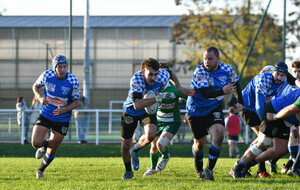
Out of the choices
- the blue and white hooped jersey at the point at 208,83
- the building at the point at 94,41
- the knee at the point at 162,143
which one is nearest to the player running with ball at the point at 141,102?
the blue and white hooped jersey at the point at 208,83

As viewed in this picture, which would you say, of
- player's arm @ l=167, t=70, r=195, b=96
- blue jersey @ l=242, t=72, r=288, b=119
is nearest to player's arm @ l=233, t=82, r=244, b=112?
blue jersey @ l=242, t=72, r=288, b=119

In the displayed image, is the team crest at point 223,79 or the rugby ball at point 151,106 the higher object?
the team crest at point 223,79

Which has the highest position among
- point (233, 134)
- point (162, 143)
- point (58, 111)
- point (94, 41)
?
point (94, 41)

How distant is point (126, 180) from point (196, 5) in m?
21.0

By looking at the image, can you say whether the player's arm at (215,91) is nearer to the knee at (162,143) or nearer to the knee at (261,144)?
the knee at (261,144)

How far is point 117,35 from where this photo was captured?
37562 millimetres

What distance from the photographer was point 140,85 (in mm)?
7805

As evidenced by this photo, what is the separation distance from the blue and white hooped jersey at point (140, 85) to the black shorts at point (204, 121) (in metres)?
0.78

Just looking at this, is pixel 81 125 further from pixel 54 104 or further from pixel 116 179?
pixel 116 179

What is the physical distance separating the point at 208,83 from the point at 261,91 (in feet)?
2.87

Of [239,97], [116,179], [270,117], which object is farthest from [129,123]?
[270,117]

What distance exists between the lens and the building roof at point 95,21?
36.8 metres

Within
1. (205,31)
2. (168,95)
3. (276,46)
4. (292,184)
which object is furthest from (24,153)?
(276,46)

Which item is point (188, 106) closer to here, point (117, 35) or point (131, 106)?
point (131, 106)
